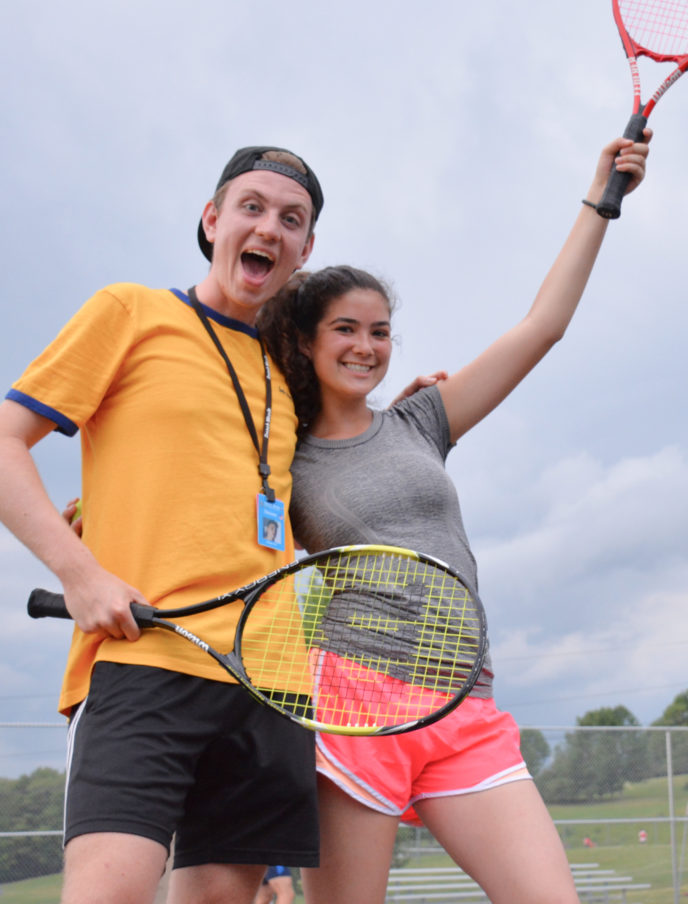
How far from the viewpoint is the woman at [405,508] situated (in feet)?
7.36

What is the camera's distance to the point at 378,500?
246 centimetres

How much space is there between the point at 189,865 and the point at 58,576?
0.72 m

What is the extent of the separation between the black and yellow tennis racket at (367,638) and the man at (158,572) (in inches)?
4.1

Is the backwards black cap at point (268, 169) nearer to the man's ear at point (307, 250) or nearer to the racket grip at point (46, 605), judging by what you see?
the man's ear at point (307, 250)

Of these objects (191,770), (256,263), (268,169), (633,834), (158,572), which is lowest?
(633,834)

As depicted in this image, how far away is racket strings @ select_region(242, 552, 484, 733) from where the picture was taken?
227 centimetres

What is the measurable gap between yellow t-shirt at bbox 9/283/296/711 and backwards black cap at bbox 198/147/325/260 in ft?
1.53

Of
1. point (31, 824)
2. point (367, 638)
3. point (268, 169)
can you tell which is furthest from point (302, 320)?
point (31, 824)

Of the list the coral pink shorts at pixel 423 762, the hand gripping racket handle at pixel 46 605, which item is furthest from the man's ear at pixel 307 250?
the coral pink shorts at pixel 423 762

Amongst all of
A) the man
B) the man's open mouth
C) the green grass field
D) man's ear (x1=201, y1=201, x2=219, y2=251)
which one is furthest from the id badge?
the green grass field

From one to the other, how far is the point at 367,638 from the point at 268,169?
1.21 meters

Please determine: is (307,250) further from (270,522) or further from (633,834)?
(633,834)

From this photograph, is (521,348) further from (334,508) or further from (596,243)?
(334,508)

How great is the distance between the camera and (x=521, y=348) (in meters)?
2.74
